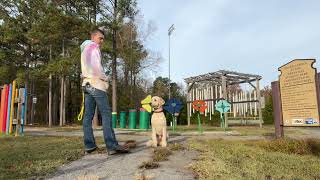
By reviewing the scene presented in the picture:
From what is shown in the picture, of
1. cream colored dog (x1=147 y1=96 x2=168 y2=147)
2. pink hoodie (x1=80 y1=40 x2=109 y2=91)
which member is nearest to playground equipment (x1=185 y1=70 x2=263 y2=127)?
cream colored dog (x1=147 y1=96 x2=168 y2=147)

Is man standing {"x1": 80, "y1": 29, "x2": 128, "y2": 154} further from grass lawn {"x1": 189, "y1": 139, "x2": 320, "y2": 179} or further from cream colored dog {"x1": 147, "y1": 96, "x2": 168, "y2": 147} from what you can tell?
grass lawn {"x1": 189, "y1": 139, "x2": 320, "y2": 179}

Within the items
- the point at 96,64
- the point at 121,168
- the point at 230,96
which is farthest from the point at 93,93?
the point at 230,96

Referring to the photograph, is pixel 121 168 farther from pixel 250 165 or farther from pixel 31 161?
pixel 250 165

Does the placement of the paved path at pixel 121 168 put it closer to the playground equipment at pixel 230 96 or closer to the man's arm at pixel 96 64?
the man's arm at pixel 96 64

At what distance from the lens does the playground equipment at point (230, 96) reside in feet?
64.2

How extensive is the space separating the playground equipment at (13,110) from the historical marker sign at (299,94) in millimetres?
7870

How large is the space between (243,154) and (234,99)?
16.1 m

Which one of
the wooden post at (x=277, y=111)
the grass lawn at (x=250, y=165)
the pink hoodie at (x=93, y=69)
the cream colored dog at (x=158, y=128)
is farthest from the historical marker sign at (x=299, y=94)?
the pink hoodie at (x=93, y=69)

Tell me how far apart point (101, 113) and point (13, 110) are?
694 cm

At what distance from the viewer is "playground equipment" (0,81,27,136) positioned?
10.7 metres

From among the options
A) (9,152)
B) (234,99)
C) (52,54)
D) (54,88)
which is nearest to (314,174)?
(9,152)

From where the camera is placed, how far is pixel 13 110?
11.0m

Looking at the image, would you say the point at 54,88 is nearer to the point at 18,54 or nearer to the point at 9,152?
the point at 18,54

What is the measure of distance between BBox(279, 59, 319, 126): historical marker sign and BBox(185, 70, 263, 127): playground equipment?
9828mm
